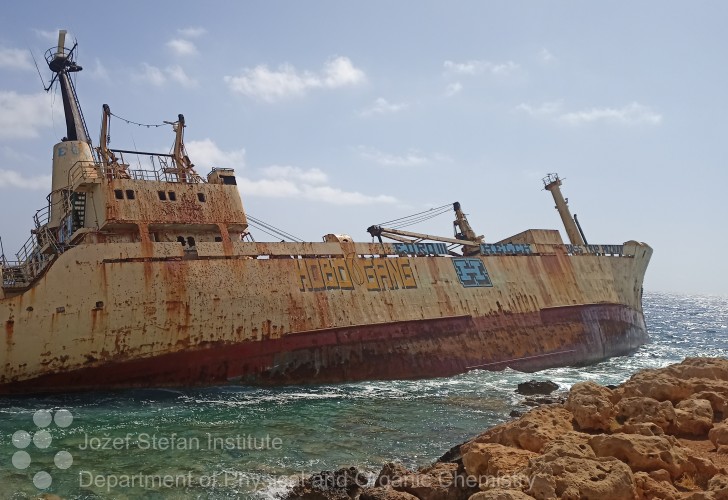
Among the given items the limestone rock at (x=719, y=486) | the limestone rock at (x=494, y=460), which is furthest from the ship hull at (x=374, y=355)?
the limestone rock at (x=719, y=486)

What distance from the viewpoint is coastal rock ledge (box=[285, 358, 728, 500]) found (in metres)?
4.58

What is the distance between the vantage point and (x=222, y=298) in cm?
1599

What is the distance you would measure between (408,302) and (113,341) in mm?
10050

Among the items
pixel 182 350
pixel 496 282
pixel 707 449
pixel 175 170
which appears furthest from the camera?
pixel 496 282

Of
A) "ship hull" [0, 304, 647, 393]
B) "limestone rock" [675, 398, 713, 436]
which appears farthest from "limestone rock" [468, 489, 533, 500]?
"ship hull" [0, 304, 647, 393]

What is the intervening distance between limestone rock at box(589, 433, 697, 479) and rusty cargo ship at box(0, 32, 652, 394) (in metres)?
12.3

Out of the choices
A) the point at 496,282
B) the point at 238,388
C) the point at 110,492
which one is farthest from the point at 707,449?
the point at 496,282

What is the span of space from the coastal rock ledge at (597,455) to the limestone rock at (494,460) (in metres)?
0.01

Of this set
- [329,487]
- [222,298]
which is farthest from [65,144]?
[329,487]

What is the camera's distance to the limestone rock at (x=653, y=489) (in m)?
4.50

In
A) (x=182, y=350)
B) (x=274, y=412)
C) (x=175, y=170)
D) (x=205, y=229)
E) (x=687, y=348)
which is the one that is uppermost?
(x=175, y=170)

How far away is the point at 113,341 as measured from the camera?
14406 millimetres

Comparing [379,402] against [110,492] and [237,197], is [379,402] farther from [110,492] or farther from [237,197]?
[237,197]

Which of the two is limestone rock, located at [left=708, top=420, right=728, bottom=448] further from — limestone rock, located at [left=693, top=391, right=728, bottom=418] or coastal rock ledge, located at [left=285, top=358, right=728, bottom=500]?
limestone rock, located at [left=693, top=391, right=728, bottom=418]
